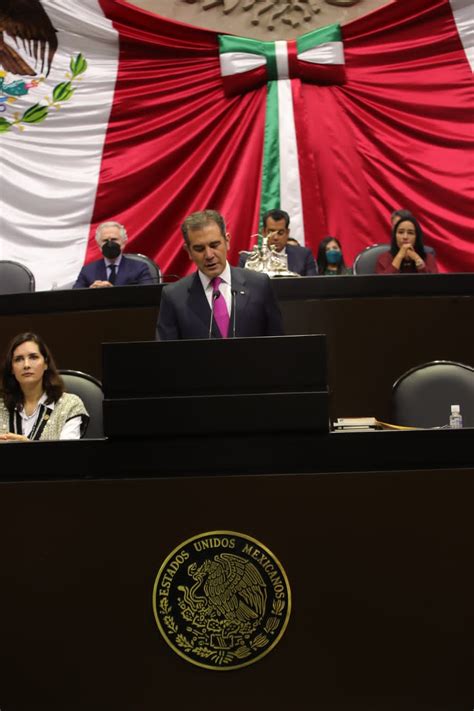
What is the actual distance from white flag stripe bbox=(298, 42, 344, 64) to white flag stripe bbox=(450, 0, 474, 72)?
27.3 inches

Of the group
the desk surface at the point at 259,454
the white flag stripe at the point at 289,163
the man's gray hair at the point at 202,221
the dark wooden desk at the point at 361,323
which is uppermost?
the white flag stripe at the point at 289,163

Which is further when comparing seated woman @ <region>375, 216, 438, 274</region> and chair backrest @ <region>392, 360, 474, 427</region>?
seated woman @ <region>375, 216, 438, 274</region>

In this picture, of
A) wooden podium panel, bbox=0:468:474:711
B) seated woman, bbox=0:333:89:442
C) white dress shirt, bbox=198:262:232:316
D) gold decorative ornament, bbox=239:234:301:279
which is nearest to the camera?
wooden podium panel, bbox=0:468:474:711

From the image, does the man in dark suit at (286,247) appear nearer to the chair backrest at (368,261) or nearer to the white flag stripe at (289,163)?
the chair backrest at (368,261)

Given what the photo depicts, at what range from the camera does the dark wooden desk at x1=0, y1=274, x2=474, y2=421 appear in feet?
12.4

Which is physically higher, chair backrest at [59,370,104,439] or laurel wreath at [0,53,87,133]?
laurel wreath at [0,53,87,133]

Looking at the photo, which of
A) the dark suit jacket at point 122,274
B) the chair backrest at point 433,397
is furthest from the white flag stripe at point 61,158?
the chair backrest at point 433,397

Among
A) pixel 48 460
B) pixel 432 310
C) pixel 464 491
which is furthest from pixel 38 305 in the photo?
pixel 464 491

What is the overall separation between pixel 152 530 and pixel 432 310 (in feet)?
7.27

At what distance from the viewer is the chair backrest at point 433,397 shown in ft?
9.50

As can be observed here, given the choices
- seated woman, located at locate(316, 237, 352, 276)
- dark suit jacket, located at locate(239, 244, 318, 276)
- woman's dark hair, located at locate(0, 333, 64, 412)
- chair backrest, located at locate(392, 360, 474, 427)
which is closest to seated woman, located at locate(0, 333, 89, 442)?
woman's dark hair, located at locate(0, 333, 64, 412)

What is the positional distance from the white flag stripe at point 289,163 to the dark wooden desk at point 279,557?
174 inches

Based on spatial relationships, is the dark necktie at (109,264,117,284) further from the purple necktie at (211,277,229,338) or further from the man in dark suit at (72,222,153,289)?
the purple necktie at (211,277,229,338)

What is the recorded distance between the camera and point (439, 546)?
1.82 meters
